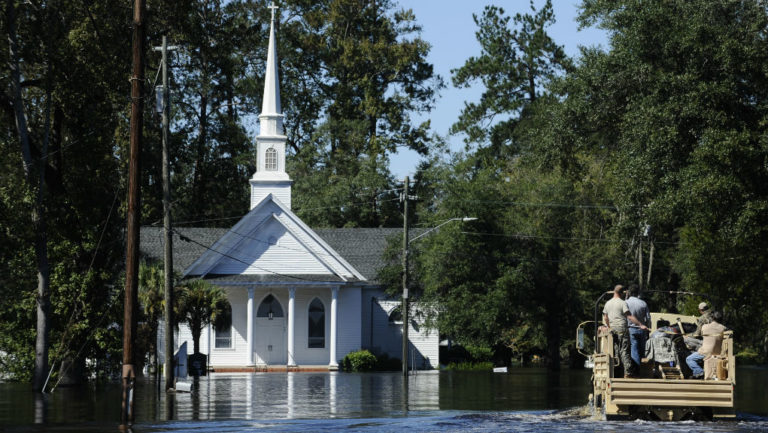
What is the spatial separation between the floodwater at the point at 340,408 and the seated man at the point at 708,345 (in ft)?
3.99

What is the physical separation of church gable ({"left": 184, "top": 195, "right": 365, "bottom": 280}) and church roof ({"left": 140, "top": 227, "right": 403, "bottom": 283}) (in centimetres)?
319

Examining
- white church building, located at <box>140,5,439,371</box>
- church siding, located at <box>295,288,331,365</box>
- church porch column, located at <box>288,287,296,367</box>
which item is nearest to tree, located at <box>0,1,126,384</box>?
white church building, located at <box>140,5,439,371</box>

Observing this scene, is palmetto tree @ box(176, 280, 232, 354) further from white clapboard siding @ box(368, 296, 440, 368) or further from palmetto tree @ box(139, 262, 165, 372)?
white clapboard siding @ box(368, 296, 440, 368)

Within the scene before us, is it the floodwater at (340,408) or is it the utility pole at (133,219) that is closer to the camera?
the floodwater at (340,408)

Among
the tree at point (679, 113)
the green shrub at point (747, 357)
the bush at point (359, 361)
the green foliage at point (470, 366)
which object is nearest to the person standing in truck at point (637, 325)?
the tree at point (679, 113)

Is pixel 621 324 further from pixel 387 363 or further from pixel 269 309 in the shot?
pixel 269 309

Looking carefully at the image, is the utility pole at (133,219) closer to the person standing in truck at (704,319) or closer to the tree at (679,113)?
the person standing in truck at (704,319)

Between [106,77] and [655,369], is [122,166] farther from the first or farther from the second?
[655,369]

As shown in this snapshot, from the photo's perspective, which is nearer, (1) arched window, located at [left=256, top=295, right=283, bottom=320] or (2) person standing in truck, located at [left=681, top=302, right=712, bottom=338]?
(2) person standing in truck, located at [left=681, top=302, right=712, bottom=338]

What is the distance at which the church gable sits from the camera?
177ft

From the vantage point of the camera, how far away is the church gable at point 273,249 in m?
53.8

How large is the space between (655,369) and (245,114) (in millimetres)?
54888

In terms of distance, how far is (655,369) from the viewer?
2058 cm

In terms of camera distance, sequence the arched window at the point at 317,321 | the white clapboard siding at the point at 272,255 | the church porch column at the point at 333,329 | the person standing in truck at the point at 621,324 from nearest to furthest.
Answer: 1. the person standing in truck at the point at 621,324
2. the church porch column at the point at 333,329
3. the white clapboard siding at the point at 272,255
4. the arched window at the point at 317,321
